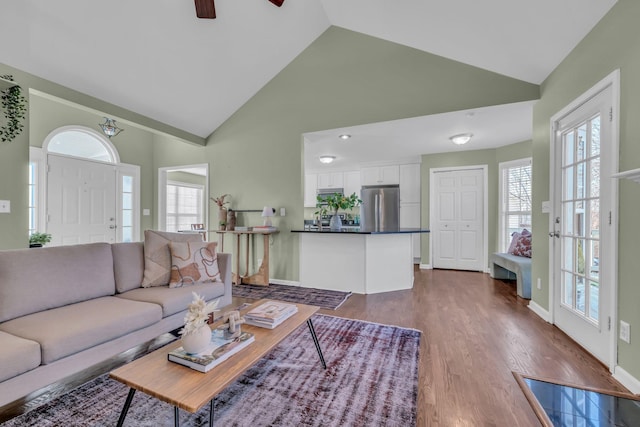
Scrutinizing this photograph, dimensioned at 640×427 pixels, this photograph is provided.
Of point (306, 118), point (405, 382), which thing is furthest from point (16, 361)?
point (306, 118)

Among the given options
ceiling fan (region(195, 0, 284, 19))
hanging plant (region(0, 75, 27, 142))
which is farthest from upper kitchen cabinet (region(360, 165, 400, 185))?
hanging plant (region(0, 75, 27, 142))

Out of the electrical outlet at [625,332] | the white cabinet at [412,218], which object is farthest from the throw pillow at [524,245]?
the electrical outlet at [625,332]

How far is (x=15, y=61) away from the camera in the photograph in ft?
8.75

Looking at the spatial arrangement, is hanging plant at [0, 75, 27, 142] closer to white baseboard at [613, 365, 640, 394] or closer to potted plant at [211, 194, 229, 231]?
potted plant at [211, 194, 229, 231]

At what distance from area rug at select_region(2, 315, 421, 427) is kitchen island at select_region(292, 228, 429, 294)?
1.67m

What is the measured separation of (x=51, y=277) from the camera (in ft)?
6.26

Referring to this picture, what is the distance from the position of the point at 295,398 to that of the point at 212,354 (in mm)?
631

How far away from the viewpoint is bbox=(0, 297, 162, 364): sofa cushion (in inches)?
59.2

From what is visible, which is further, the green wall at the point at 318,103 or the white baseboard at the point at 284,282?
the white baseboard at the point at 284,282

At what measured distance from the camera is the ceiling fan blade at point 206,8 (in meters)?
2.22

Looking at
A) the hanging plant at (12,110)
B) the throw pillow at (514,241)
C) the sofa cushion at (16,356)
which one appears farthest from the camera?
the throw pillow at (514,241)

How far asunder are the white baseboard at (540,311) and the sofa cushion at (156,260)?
368 cm

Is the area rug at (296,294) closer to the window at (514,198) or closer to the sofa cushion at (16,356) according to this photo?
the sofa cushion at (16,356)

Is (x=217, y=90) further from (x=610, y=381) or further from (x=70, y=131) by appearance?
(x=610, y=381)
